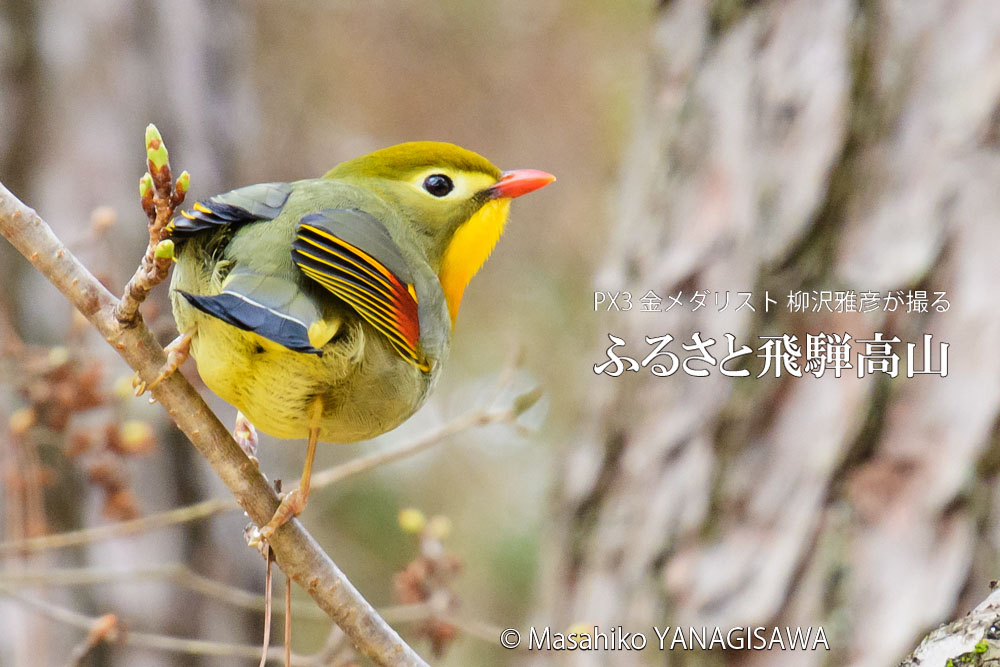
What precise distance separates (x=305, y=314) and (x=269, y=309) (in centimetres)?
7

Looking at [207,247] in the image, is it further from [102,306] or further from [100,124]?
[100,124]

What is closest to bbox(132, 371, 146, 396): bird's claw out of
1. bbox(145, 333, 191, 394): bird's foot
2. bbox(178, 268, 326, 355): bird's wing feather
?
bbox(145, 333, 191, 394): bird's foot

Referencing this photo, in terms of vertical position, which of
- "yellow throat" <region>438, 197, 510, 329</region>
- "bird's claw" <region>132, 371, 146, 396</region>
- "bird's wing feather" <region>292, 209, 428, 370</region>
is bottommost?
"yellow throat" <region>438, 197, 510, 329</region>

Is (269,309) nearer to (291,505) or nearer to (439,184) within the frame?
(291,505)

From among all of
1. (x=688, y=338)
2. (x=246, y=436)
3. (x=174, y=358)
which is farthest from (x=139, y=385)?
(x=688, y=338)

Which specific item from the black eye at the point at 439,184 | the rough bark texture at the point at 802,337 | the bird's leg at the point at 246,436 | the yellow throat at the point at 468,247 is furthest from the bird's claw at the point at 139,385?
the rough bark texture at the point at 802,337

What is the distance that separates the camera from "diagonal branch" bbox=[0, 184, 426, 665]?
1186mm

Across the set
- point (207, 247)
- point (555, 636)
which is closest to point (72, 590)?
point (555, 636)

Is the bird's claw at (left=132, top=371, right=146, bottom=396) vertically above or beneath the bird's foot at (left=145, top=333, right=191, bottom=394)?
beneath

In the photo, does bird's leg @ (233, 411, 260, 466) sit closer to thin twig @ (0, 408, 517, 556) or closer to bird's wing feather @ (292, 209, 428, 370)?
thin twig @ (0, 408, 517, 556)

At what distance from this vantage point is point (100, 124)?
2943mm

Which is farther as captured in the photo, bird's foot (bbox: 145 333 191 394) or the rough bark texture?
the rough bark texture

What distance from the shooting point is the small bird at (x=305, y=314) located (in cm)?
123

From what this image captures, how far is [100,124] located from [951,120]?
2382mm
